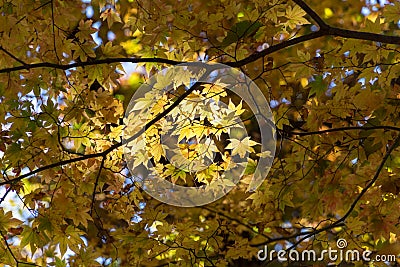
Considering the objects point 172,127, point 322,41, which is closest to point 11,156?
point 172,127

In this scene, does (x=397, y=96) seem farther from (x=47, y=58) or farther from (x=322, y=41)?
(x=322, y=41)

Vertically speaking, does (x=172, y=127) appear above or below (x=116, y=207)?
above

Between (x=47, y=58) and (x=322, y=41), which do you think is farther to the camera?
(x=322, y=41)

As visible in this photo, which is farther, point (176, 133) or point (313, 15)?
point (176, 133)

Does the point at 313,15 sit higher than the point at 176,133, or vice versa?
the point at 313,15

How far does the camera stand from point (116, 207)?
246 centimetres

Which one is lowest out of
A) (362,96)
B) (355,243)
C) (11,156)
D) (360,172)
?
(355,243)

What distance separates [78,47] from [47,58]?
20cm

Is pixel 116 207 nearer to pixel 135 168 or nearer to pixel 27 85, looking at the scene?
pixel 135 168

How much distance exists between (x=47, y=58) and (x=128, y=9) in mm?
1448

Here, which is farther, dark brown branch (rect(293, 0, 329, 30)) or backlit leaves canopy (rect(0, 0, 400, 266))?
backlit leaves canopy (rect(0, 0, 400, 266))

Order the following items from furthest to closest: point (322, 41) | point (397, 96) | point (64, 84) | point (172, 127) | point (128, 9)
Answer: point (322, 41) < point (128, 9) < point (64, 84) < point (397, 96) < point (172, 127)

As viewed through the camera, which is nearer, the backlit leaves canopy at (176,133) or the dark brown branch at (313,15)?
the dark brown branch at (313,15)

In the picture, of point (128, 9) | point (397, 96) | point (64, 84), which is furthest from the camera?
point (128, 9)
